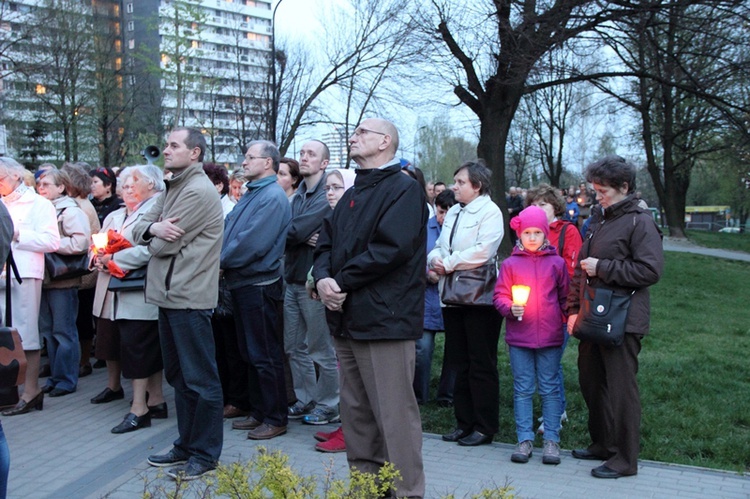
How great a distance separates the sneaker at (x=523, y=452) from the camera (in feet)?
17.6

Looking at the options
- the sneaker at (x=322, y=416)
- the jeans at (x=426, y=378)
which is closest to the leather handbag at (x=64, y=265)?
the sneaker at (x=322, y=416)

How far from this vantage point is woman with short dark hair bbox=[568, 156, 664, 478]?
4879 millimetres

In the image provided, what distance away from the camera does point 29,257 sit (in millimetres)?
6742

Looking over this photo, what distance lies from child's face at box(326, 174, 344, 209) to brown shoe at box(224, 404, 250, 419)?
83.4 inches

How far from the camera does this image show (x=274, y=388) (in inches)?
235

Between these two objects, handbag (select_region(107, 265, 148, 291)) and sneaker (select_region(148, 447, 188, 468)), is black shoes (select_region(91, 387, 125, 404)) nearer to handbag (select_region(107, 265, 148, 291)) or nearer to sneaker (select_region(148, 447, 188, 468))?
handbag (select_region(107, 265, 148, 291))

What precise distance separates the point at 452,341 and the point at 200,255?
213cm

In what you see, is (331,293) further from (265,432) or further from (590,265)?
(265,432)

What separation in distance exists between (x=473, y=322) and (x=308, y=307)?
137 centimetres

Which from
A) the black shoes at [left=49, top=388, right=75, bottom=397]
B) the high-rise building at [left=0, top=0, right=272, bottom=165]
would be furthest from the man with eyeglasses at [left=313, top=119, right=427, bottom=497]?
the high-rise building at [left=0, top=0, right=272, bottom=165]

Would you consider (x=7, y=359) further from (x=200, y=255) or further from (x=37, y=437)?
(x=37, y=437)

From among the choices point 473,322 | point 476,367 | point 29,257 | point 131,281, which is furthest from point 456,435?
point 29,257

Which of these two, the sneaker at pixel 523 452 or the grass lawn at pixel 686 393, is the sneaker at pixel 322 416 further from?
the sneaker at pixel 523 452

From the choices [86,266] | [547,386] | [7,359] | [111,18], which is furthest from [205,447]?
[111,18]
